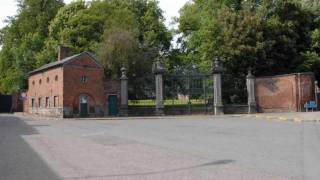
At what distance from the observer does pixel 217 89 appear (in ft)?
147

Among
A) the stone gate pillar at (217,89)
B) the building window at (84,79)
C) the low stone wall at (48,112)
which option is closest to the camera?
the stone gate pillar at (217,89)

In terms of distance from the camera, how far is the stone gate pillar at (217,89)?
44625 mm

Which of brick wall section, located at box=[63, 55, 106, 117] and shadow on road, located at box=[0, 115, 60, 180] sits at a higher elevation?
brick wall section, located at box=[63, 55, 106, 117]

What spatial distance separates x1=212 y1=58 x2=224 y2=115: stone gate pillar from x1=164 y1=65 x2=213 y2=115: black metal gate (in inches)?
20.0

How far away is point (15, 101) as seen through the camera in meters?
75.1

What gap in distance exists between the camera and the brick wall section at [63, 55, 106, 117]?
46219mm

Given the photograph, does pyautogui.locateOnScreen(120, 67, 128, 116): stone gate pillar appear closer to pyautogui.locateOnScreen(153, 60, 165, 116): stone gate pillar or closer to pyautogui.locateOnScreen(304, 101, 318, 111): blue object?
pyautogui.locateOnScreen(153, 60, 165, 116): stone gate pillar

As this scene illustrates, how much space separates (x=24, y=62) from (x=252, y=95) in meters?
38.0

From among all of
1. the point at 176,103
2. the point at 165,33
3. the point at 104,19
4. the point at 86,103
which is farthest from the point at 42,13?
the point at 176,103

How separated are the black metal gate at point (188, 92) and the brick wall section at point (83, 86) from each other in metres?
6.72

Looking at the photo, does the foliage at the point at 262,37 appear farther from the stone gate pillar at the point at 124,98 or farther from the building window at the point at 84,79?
the building window at the point at 84,79

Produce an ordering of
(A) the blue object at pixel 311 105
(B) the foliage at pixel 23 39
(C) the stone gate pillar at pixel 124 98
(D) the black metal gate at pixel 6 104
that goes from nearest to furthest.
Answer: (A) the blue object at pixel 311 105, (C) the stone gate pillar at pixel 124 98, (B) the foliage at pixel 23 39, (D) the black metal gate at pixel 6 104

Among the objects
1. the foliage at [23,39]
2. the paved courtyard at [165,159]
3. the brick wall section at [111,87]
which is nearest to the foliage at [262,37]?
the brick wall section at [111,87]

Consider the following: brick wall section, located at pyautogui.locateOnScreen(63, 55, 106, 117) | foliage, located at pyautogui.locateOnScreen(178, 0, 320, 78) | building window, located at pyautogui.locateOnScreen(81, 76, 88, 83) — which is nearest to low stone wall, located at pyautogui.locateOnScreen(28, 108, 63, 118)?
brick wall section, located at pyautogui.locateOnScreen(63, 55, 106, 117)
